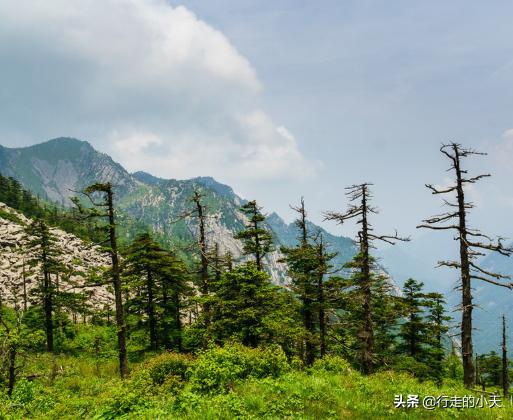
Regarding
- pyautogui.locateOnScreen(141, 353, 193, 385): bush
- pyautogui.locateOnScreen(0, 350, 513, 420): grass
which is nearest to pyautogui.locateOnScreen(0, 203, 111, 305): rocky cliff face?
pyautogui.locateOnScreen(141, 353, 193, 385): bush

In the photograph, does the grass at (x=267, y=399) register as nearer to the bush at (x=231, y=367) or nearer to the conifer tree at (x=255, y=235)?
the bush at (x=231, y=367)

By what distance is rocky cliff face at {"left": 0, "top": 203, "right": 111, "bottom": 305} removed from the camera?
57781 millimetres

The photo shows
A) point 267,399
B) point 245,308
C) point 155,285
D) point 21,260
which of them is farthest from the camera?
point 21,260

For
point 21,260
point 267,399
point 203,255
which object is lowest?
point 267,399

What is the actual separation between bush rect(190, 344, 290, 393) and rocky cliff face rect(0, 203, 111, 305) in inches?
1674

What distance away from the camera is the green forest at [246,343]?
10.4m

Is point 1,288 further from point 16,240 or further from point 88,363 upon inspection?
point 88,363

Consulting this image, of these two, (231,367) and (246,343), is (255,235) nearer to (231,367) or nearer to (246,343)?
(246,343)

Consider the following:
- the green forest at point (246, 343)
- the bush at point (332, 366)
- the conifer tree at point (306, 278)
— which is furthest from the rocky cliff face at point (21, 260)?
the bush at point (332, 366)

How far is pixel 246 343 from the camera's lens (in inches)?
793

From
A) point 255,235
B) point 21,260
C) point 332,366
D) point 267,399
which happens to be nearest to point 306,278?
point 255,235

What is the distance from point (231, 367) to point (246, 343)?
7.91 meters

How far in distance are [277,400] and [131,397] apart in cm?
432

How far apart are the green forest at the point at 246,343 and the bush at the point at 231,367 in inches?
1.9
